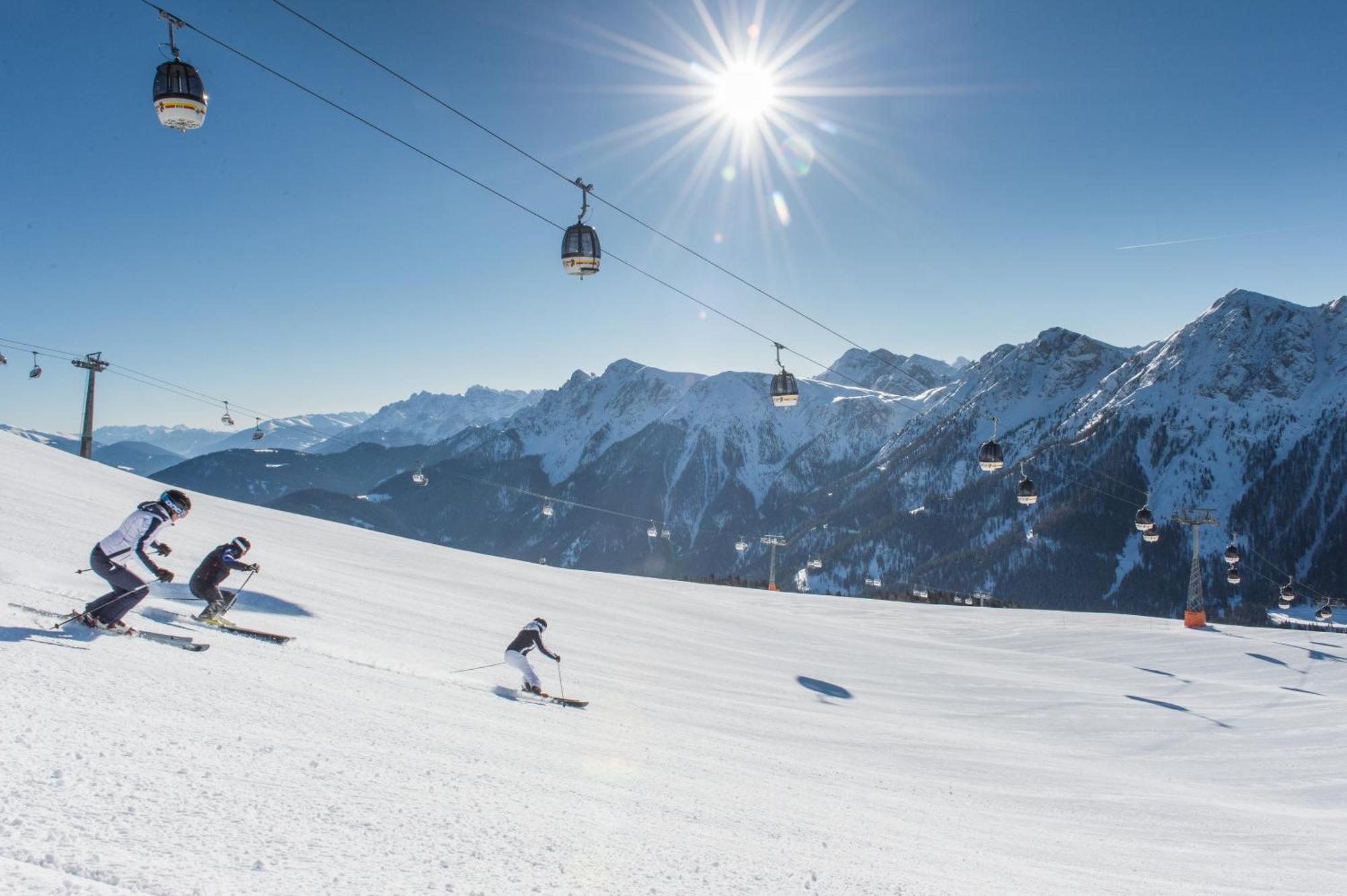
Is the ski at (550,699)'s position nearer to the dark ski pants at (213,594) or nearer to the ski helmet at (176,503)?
the dark ski pants at (213,594)

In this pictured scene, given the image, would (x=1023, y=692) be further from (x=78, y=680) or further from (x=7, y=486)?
(x=7, y=486)

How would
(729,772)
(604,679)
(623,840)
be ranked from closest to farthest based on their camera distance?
(623,840)
(729,772)
(604,679)

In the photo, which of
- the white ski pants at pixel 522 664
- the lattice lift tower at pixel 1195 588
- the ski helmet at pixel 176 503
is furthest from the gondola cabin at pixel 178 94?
the lattice lift tower at pixel 1195 588

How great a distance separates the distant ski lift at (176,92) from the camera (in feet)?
30.1

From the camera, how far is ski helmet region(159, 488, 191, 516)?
9227 mm

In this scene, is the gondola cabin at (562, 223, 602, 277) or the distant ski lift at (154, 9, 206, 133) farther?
the gondola cabin at (562, 223, 602, 277)

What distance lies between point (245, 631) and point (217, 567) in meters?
1.57

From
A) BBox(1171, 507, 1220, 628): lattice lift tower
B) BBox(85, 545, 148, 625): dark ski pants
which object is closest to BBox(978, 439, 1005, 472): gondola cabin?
BBox(1171, 507, 1220, 628): lattice lift tower

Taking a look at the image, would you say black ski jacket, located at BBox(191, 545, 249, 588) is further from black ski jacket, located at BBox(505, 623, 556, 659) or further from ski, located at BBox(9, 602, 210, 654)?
black ski jacket, located at BBox(505, 623, 556, 659)

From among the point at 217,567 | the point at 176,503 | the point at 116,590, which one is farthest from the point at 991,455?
the point at 116,590

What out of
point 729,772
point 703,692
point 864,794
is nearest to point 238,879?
point 729,772

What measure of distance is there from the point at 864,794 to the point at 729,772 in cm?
179

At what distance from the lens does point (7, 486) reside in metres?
15.1

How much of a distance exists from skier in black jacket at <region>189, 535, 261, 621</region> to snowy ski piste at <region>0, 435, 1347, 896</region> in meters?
0.38
